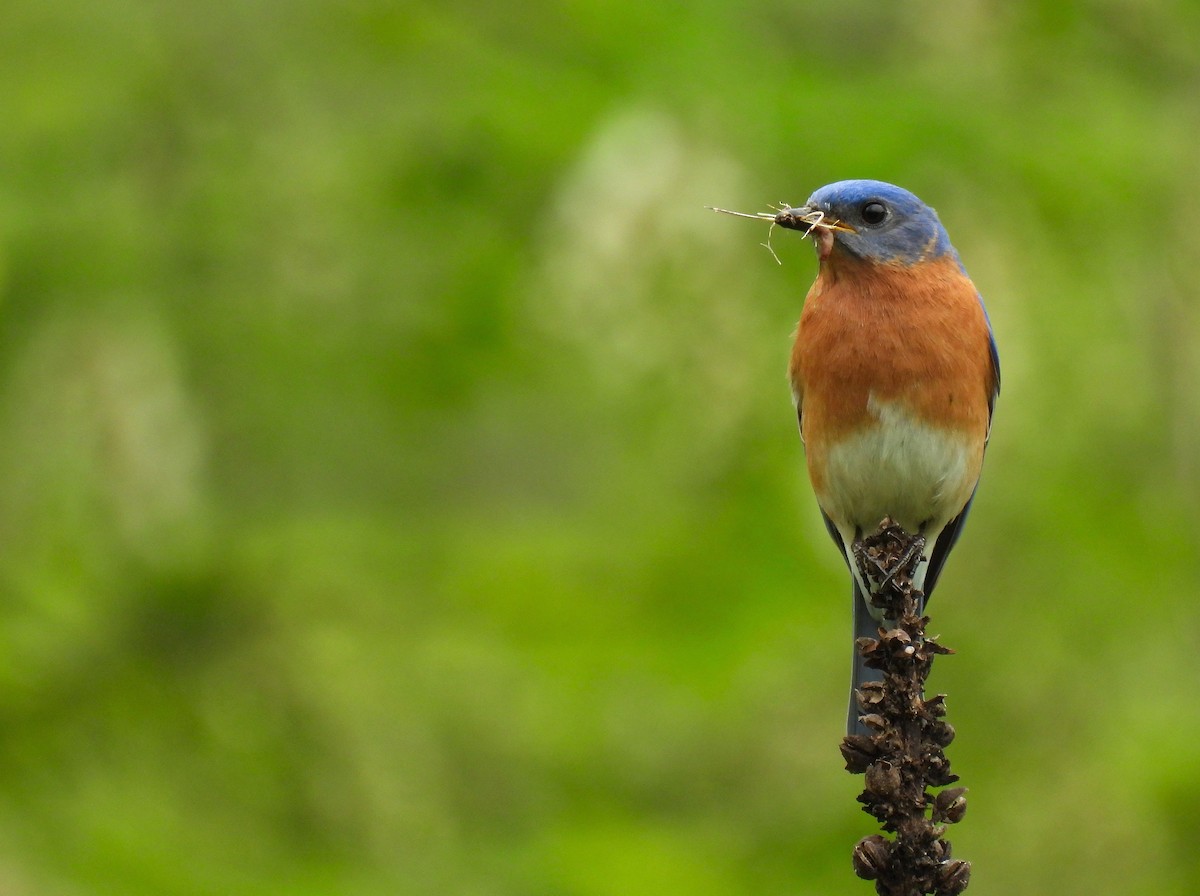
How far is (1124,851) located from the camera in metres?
4.57

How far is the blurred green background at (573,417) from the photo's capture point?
14.1 feet

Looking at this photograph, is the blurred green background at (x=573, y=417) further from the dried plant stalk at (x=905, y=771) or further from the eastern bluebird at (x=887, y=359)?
the dried plant stalk at (x=905, y=771)

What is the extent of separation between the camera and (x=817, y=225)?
3.62m

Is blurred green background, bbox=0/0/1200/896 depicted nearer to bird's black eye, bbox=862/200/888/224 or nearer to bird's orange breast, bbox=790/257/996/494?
bird's orange breast, bbox=790/257/996/494

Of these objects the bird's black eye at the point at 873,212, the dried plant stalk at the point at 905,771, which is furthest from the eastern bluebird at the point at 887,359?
the dried plant stalk at the point at 905,771

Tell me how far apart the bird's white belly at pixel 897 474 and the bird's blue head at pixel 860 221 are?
369 mm

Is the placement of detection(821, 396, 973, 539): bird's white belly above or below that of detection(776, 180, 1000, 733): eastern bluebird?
below

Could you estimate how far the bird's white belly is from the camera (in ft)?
12.3

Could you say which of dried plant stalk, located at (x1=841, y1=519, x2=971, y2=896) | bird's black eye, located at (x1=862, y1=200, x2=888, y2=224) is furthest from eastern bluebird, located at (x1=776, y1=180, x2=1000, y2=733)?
dried plant stalk, located at (x1=841, y1=519, x2=971, y2=896)

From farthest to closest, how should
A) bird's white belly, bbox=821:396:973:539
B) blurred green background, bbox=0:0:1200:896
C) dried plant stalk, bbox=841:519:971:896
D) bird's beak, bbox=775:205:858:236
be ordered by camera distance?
blurred green background, bbox=0:0:1200:896, bird's white belly, bbox=821:396:973:539, bird's beak, bbox=775:205:858:236, dried plant stalk, bbox=841:519:971:896

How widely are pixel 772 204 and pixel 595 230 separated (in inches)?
21.0

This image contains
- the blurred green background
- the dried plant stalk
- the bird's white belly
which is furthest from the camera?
the blurred green background

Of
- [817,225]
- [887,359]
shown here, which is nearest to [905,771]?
[887,359]

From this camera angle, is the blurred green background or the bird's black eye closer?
the bird's black eye
